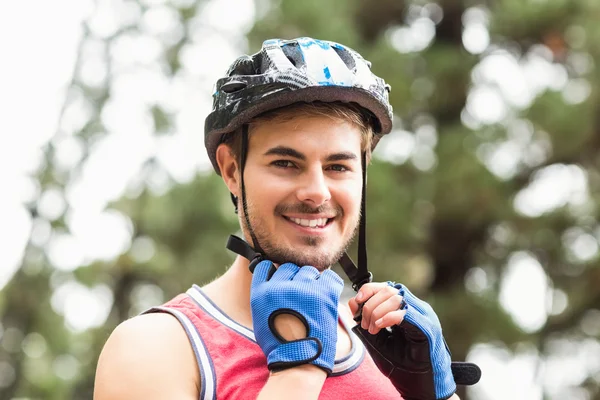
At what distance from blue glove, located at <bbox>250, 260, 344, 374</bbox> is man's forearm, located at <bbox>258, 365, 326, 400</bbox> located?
2cm

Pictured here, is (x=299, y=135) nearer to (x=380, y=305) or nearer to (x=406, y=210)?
(x=380, y=305)

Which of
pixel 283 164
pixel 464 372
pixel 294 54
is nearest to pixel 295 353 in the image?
pixel 283 164

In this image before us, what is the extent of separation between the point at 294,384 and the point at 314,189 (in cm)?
59

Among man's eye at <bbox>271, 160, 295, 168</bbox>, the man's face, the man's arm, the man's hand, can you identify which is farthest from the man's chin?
the man's arm

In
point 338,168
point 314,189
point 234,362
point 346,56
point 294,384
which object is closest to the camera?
point 294,384

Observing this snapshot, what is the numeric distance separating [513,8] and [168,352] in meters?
7.07

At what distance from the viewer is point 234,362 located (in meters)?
2.16

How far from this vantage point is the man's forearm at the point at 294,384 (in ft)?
6.42

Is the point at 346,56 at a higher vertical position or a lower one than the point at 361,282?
higher

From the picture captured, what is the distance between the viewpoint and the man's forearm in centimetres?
196

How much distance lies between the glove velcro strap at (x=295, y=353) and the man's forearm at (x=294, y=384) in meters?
A: 0.02

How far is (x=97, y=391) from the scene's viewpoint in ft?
6.94

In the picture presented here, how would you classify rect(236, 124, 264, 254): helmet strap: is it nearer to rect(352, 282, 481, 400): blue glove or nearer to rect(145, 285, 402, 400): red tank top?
rect(145, 285, 402, 400): red tank top

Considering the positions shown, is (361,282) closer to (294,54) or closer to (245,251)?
(245,251)
